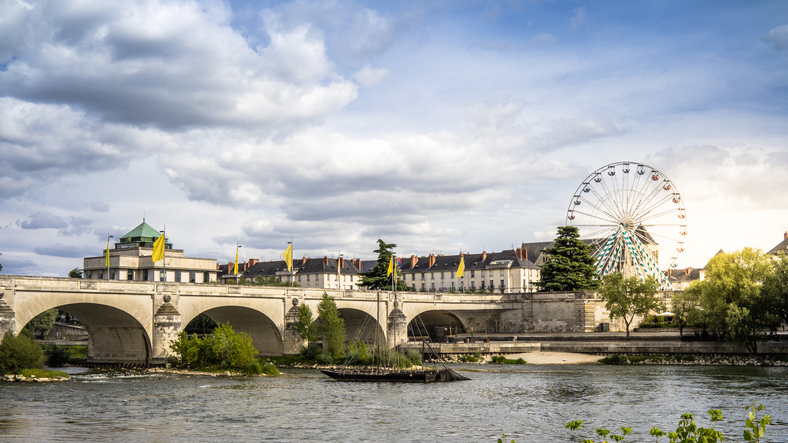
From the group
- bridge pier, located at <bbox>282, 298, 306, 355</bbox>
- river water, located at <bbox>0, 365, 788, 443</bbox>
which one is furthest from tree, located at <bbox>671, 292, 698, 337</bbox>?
bridge pier, located at <bbox>282, 298, 306, 355</bbox>

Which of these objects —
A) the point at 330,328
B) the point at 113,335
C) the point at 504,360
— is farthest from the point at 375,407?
the point at 504,360

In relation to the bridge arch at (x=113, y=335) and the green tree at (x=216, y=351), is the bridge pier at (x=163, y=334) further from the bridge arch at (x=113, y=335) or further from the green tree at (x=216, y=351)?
the green tree at (x=216, y=351)

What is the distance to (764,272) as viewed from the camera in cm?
6562

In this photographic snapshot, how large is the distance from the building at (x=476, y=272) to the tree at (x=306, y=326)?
67.9 metres

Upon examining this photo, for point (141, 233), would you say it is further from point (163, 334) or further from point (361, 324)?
point (163, 334)

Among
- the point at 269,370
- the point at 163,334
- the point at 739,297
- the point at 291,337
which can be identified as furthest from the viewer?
the point at 291,337

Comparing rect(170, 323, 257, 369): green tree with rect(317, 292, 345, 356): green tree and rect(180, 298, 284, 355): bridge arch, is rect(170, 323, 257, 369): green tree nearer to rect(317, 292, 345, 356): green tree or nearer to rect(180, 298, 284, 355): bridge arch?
rect(180, 298, 284, 355): bridge arch

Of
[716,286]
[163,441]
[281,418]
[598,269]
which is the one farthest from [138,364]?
[598,269]

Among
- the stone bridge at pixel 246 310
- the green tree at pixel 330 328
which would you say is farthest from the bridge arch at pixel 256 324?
the green tree at pixel 330 328

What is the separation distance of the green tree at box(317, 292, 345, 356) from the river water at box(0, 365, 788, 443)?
11.7m

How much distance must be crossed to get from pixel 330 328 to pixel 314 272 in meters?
83.2

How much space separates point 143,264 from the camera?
102m

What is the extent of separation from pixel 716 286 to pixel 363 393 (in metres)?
35.5

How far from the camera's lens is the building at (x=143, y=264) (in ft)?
331
